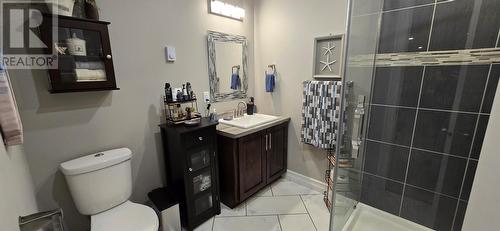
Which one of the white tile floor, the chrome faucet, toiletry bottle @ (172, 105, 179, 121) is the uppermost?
toiletry bottle @ (172, 105, 179, 121)

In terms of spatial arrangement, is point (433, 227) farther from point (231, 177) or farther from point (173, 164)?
point (173, 164)

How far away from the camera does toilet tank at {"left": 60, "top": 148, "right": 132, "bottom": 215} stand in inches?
54.7

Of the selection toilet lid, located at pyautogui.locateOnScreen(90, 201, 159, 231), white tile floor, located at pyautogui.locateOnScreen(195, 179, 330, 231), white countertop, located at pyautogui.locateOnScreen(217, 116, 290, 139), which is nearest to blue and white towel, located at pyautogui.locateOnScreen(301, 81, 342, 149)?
white countertop, located at pyautogui.locateOnScreen(217, 116, 290, 139)

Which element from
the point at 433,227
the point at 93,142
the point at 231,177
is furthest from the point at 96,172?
the point at 433,227

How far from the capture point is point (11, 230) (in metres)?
0.86

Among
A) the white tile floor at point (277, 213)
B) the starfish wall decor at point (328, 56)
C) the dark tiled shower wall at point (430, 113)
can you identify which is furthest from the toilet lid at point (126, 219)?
the starfish wall decor at point (328, 56)

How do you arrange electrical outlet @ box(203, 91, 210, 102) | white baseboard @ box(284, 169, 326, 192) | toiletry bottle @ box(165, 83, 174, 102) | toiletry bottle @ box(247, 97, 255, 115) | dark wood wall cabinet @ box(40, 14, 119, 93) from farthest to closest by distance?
1. toiletry bottle @ box(247, 97, 255, 115)
2. white baseboard @ box(284, 169, 326, 192)
3. electrical outlet @ box(203, 91, 210, 102)
4. toiletry bottle @ box(165, 83, 174, 102)
5. dark wood wall cabinet @ box(40, 14, 119, 93)

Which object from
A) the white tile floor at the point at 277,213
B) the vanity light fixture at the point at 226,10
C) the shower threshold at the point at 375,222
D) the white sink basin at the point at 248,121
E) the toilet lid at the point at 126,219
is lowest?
the white tile floor at the point at 277,213

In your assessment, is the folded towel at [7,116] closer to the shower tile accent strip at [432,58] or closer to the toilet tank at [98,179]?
the toilet tank at [98,179]

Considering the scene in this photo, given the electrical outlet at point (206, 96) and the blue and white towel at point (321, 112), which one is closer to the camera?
the blue and white towel at point (321, 112)

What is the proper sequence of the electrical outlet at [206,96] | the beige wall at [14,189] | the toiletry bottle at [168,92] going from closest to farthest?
1. the beige wall at [14,189]
2. the toiletry bottle at [168,92]
3. the electrical outlet at [206,96]

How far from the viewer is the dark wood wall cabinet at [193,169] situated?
1711 mm

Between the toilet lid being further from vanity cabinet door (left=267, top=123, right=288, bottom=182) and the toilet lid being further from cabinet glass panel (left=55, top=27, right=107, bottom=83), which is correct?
vanity cabinet door (left=267, top=123, right=288, bottom=182)

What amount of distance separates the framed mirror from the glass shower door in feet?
4.57
